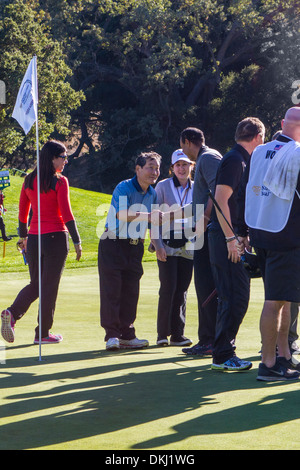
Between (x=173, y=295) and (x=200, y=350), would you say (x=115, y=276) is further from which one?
(x=200, y=350)

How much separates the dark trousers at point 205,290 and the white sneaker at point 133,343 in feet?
2.07

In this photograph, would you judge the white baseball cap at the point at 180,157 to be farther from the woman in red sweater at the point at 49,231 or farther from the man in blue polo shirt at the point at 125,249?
the woman in red sweater at the point at 49,231

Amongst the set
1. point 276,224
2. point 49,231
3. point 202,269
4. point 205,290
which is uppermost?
point 276,224

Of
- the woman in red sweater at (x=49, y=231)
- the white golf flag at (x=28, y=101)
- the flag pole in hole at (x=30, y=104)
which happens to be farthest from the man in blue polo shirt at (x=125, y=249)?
the white golf flag at (x=28, y=101)

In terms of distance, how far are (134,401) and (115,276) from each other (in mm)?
2624

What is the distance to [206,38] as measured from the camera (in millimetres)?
51438

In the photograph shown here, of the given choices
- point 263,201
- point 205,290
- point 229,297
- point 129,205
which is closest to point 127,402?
point 229,297

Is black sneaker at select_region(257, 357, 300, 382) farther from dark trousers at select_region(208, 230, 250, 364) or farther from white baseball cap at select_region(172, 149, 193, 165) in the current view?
white baseball cap at select_region(172, 149, 193, 165)

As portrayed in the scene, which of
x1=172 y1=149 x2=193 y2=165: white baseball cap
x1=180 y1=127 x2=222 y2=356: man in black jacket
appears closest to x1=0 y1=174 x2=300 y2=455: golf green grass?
x1=180 y1=127 x2=222 y2=356: man in black jacket

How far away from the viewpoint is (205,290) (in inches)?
276

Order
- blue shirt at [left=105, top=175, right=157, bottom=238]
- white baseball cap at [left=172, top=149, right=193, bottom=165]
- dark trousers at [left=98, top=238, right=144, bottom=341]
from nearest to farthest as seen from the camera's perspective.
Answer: blue shirt at [left=105, top=175, right=157, bottom=238] < dark trousers at [left=98, top=238, right=144, bottom=341] < white baseball cap at [left=172, top=149, right=193, bottom=165]

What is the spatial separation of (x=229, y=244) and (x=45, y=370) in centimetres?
168

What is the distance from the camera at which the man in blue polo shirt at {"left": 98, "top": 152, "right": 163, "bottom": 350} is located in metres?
7.22

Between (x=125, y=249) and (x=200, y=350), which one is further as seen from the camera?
(x=125, y=249)
